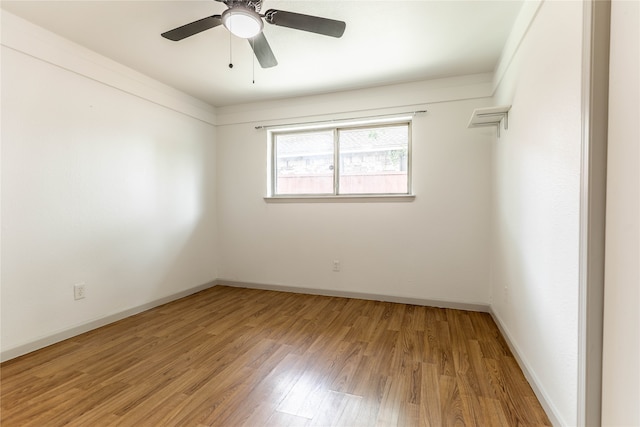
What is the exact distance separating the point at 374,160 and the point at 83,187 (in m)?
2.93

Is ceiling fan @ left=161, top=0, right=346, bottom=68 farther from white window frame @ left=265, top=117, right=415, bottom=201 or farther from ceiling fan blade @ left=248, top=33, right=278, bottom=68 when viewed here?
white window frame @ left=265, top=117, right=415, bottom=201

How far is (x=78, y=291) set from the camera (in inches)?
96.1

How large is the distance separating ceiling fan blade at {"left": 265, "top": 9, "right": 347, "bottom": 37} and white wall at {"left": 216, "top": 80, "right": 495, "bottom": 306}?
1.69 meters

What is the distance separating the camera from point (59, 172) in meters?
2.31

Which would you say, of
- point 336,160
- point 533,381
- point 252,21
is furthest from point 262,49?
point 533,381

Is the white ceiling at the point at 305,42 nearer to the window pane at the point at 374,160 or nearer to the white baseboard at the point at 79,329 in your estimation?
the window pane at the point at 374,160

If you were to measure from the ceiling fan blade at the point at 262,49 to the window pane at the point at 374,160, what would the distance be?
161 centimetres

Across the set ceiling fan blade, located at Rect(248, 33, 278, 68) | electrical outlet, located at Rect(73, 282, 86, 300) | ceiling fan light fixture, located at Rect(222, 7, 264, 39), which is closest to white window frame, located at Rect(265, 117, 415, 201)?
ceiling fan blade, located at Rect(248, 33, 278, 68)

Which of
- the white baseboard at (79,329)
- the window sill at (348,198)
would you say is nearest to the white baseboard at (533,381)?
the window sill at (348,198)

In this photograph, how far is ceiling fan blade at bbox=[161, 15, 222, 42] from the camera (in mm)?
1671

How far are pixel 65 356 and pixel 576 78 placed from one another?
11.4 ft

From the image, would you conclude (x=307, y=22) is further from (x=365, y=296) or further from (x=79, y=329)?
(x=79, y=329)

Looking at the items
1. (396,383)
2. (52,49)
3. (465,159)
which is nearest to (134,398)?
(396,383)

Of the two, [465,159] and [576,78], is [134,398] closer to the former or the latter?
[576,78]
